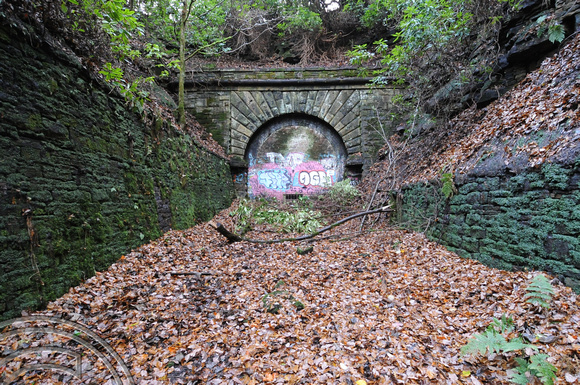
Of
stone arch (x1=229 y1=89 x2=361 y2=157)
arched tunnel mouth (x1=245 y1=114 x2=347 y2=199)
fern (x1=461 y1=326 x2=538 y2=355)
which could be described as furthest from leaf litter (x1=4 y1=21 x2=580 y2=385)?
arched tunnel mouth (x1=245 y1=114 x2=347 y2=199)

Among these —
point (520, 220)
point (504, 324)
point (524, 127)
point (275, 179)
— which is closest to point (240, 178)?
point (275, 179)

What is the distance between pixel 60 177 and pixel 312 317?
11.8 feet

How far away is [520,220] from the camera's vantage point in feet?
10.8

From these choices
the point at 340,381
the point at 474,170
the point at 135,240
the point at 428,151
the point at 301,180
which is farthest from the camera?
the point at 301,180

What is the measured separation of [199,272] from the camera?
4480mm

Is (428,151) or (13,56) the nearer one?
(13,56)

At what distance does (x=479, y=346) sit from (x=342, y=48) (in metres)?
14.8

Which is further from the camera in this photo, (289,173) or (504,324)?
(289,173)

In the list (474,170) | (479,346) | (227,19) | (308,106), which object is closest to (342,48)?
(308,106)

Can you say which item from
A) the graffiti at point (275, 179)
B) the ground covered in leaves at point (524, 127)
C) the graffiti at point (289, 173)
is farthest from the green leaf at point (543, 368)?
the graffiti at point (275, 179)

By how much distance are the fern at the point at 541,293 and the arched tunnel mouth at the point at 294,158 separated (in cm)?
972

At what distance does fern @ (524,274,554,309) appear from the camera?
2.50 meters

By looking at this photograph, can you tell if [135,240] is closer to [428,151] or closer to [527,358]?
[527,358]

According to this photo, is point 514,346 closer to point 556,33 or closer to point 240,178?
point 556,33
